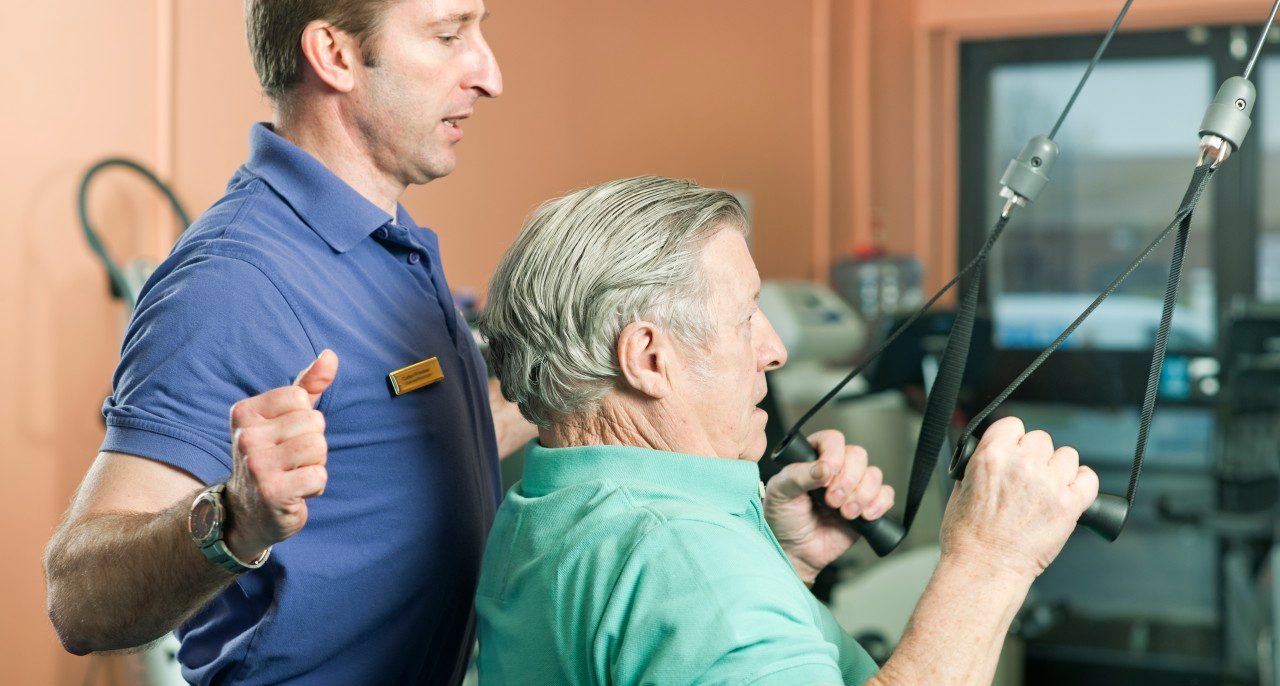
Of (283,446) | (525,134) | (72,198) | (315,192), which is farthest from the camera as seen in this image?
(525,134)

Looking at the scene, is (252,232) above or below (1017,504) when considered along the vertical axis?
above

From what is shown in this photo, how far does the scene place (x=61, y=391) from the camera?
7.72 ft

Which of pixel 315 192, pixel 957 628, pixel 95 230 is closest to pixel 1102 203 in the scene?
pixel 95 230

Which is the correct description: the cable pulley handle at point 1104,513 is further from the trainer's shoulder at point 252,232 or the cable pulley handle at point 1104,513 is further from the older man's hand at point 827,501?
the trainer's shoulder at point 252,232

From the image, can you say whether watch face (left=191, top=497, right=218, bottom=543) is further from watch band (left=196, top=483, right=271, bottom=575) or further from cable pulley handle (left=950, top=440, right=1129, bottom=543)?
cable pulley handle (left=950, top=440, right=1129, bottom=543)

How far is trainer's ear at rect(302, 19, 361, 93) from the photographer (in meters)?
1.37

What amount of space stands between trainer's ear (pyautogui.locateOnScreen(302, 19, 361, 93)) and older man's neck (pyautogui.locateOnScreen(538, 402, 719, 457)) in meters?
Answer: 0.51

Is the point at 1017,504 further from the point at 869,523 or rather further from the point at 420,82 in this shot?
the point at 420,82

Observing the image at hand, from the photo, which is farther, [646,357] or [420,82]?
[420,82]

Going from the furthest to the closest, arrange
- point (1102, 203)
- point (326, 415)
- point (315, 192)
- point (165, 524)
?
point (1102, 203) < point (315, 192) < point (326, 415) < point (165, 524)

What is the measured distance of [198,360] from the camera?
1143 mm

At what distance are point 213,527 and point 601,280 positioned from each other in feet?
1.36

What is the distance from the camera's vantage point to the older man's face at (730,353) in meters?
1.16

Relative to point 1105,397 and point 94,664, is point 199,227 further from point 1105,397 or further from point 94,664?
point 1105,397
